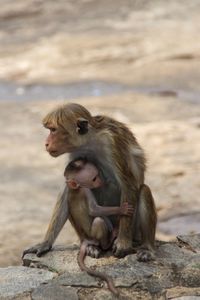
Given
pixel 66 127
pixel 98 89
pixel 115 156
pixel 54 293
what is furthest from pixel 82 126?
pixel 98 89

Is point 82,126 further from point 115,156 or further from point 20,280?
point 20,280

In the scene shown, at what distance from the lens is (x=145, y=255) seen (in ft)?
16.6

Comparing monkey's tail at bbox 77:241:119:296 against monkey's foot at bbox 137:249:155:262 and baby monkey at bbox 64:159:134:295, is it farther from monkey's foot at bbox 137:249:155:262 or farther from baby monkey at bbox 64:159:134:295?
monkey's foot at bbox 137:249:155:262

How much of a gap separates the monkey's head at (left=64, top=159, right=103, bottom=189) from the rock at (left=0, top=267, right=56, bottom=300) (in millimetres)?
518

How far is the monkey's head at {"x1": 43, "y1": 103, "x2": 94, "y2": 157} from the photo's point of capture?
4762 mm

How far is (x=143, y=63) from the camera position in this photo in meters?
14.8

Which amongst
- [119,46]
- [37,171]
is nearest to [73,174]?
[37,171]

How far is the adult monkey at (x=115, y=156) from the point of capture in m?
4.82

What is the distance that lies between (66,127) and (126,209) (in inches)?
21.9

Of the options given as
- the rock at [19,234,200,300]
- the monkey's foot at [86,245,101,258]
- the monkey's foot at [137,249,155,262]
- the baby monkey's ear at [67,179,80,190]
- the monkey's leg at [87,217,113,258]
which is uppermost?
the baby monkey's ear at [67,179,80,190]

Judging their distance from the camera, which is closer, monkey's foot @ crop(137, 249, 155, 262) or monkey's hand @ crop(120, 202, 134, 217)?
monkey's hand @ crop(120, 202, 134, 217)

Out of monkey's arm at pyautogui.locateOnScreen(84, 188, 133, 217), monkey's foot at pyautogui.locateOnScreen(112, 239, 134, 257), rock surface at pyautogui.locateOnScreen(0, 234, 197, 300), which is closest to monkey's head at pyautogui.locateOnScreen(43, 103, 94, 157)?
monkey's arm at pyautogui.locateOnScreen(84, 188, 133, 217)

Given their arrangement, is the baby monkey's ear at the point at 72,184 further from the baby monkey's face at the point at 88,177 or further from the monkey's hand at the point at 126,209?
the monkey's hand at the point at 126,209

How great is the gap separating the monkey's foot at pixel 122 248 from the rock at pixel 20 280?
369 millimetres
